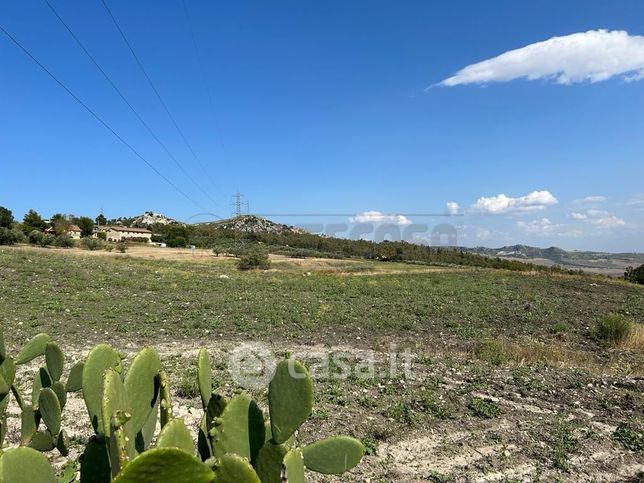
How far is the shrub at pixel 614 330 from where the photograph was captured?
996cm

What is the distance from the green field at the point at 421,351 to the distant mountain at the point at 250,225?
59572 mm

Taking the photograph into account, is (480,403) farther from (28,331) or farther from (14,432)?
(28,331)

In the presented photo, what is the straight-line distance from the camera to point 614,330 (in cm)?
1014

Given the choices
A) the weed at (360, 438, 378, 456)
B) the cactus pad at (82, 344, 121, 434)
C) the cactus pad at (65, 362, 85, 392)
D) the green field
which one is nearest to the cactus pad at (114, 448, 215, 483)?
the cactus pad at (82, 344, 121, 434)

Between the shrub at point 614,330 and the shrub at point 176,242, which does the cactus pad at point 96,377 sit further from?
the shrub at point 176,242

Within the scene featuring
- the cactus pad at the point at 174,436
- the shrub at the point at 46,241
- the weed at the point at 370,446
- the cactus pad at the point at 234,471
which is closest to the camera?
the cactus pad at the point at 234,471

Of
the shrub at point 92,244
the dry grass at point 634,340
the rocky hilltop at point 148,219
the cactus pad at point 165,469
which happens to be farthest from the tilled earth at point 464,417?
the rocky hilltop at point 148,219

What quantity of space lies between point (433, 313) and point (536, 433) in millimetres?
9242

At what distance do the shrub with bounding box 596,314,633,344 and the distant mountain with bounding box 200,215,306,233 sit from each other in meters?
68.8

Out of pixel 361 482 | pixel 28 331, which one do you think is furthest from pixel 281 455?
pixel 28 331

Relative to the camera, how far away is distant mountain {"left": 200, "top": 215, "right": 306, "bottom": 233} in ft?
259

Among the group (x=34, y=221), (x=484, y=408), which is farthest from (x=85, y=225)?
(x=484, y=408)

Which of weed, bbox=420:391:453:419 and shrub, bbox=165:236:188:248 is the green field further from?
shrub, bbox=165:236:188:248

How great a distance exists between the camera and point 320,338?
377 inches
